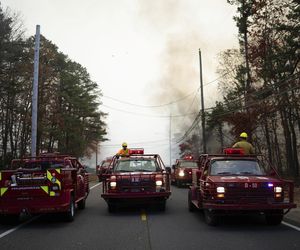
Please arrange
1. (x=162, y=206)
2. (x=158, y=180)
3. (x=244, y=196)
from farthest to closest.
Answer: (x=162, y=206) < (x=158, y=180) < (x=244, y=196)

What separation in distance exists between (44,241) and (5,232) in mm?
1791

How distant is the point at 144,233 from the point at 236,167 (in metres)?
3.21

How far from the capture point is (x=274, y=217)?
36.2 feet

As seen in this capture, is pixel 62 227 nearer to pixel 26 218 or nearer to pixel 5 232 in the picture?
pixel 5 232

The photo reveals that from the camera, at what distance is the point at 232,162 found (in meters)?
12.1

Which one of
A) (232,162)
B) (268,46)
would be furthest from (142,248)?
(268,46)

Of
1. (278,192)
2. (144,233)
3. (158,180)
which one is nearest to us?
(144,233)

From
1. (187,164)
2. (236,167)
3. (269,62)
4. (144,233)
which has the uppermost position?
(269,62)

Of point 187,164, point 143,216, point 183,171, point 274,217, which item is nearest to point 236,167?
point 274,217

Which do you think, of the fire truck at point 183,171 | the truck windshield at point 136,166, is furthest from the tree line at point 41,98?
the truck windshield at point 136,166

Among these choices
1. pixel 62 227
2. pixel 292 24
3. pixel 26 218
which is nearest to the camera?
pixel 62 227

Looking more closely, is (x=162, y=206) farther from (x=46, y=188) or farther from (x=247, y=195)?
(x=247, y=195)

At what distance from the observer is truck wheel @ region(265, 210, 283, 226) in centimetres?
1094

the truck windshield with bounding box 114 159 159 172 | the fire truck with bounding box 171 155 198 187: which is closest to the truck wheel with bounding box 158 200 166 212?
the truck windshield with bounding box 114 159 159 172
